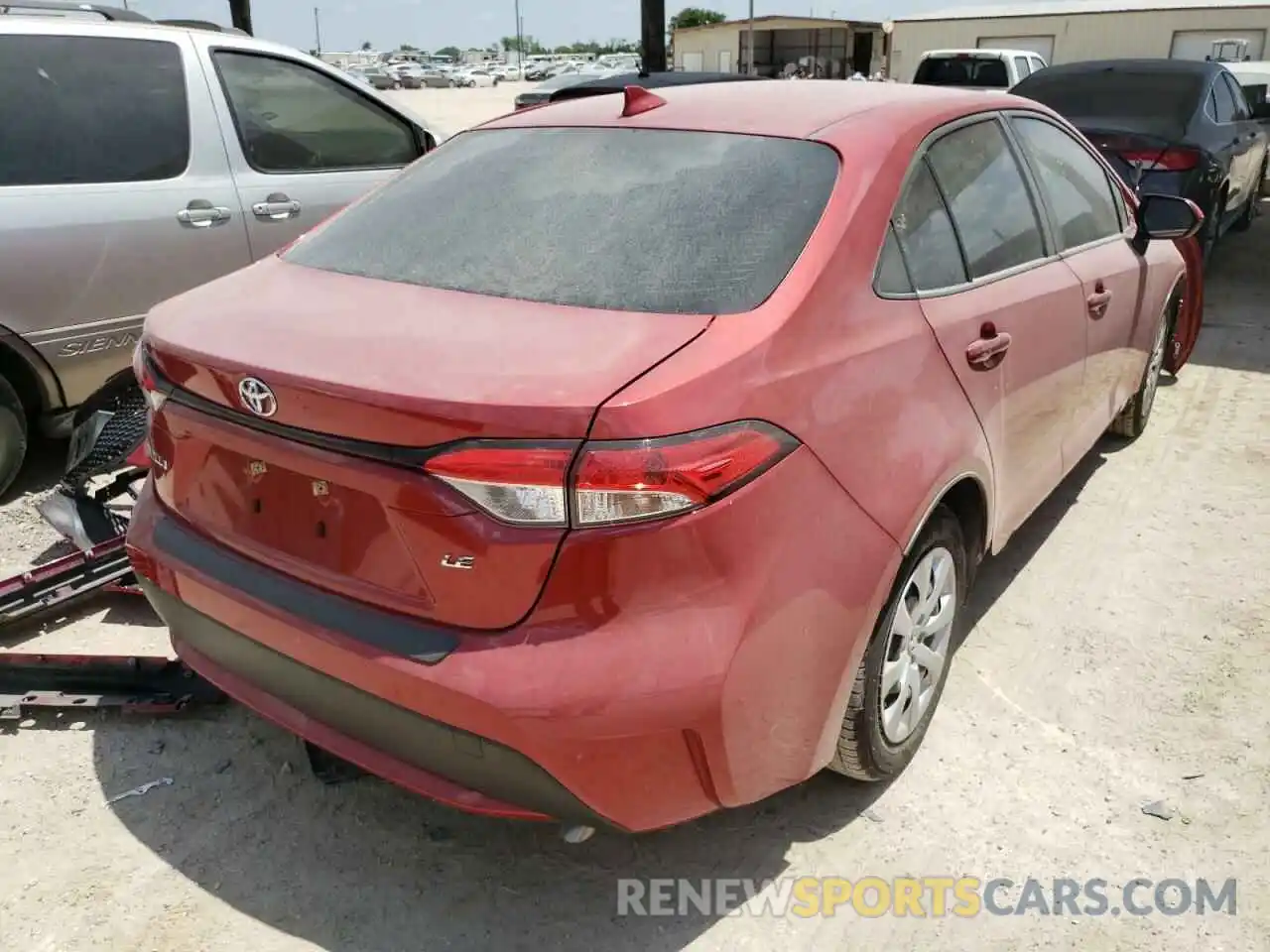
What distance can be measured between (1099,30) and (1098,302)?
30324 millimetres

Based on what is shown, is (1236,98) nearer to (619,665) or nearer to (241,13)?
(619,665)

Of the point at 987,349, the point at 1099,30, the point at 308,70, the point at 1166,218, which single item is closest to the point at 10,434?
the point at 308,70

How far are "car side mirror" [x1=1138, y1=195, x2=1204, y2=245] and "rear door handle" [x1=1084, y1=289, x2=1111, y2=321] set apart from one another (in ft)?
1.88

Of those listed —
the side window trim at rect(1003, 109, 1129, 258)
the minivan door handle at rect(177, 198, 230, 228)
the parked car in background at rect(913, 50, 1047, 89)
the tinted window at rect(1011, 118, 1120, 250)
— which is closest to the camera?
the side window trim at rect(1003, 109, 1129, 258)

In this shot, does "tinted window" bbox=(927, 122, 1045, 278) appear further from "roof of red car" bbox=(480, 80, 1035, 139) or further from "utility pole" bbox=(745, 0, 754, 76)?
"utility pole" bbox=(745, 0, 754, 76)

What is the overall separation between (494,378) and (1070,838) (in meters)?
1.77

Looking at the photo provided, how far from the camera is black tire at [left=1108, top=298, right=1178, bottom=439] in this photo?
473 centimetres

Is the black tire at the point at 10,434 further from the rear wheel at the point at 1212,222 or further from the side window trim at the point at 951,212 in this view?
the rear wheel at the point at 1212,222

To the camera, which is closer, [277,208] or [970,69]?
[277,208]

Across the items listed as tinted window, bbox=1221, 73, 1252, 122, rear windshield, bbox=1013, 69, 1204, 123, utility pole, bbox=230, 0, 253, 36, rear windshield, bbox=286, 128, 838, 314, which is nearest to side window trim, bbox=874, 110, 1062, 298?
rear windshield, bbox=286, 128, 838, 314

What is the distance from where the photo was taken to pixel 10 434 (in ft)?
13.3

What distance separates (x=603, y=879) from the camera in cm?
240

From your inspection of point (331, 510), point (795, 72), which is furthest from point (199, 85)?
point (795, 72)

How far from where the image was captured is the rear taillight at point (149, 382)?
2.27m
